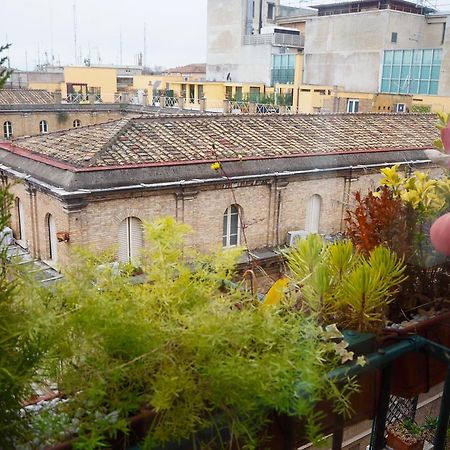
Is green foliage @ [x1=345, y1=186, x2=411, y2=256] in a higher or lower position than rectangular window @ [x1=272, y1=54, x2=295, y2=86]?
lower

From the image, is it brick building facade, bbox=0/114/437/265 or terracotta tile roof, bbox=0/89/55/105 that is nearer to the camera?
brick building facade, bbox=0/114/437/265

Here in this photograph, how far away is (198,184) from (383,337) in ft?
21.2

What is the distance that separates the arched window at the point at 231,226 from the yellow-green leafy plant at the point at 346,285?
21.8ft

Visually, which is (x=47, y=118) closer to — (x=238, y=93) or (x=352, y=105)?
(x=238, y=93)

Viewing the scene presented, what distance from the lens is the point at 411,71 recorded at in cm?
2211

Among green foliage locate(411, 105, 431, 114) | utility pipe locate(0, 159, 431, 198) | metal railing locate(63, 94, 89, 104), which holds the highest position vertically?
green foliage locate(411, 105, 431, 114)

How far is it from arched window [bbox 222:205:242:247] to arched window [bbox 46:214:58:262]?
2.38 metres

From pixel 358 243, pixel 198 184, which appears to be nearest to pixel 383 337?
pixel 358 243

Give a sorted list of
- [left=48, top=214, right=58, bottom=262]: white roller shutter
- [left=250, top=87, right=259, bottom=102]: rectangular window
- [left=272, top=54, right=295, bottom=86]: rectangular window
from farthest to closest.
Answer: [left=272, top=54, right=295, bottom=86]: rectangular window → [left=250, top=87, right=259, bottom=102]: rectangular window → [left=48, top=214, right=58, bottom=262]: white roller shutter

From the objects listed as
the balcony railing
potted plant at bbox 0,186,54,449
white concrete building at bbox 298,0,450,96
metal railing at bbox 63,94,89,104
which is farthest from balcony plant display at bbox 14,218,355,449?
the balcony railing

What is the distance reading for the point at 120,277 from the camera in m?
1.28

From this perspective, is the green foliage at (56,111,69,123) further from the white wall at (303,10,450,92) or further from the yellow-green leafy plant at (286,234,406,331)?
the yellow-green leafy plant at (286,234,406,331)

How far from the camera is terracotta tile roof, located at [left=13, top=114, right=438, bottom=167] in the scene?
25.9 ft

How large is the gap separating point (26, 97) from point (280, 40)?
13833 millimetres
